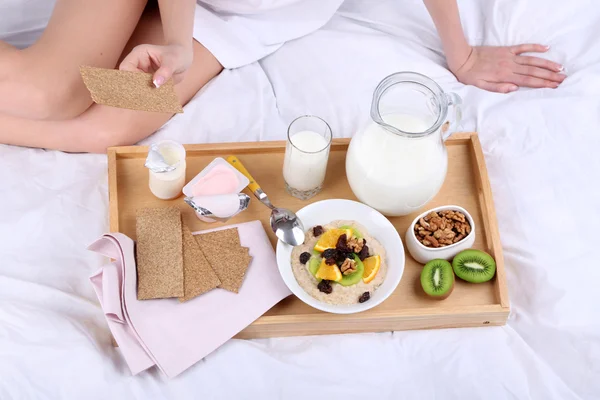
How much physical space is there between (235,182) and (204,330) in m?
0.30

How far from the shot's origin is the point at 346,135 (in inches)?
65.0

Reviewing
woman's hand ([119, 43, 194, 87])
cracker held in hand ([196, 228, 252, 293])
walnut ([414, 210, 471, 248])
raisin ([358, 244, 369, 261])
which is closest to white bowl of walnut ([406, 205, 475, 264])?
walnut ([414, 210, 471, 248])

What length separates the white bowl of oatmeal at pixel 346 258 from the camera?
4.16 ft

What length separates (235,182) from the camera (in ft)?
4.57

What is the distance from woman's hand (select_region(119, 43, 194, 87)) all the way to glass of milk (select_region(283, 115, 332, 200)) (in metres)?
0.27

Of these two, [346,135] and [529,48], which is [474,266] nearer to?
[346,135]

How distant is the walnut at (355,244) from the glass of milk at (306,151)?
0.52 ft

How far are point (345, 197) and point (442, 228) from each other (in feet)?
0.71

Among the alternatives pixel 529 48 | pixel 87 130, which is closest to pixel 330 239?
pixel 87 130

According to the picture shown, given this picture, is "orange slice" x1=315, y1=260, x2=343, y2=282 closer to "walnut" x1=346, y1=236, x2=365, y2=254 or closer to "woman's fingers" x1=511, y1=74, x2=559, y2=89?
"walnut" x1=346, y1=236, x2=365, y2=254

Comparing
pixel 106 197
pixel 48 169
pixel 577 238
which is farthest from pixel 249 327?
pixel 577 238

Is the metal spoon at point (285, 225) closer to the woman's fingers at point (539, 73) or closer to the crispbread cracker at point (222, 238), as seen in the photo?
the crispbread cracker at point (222, 238)

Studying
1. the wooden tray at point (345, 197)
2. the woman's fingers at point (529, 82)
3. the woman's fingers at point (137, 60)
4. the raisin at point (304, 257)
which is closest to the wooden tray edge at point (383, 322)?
the wooden tray at point (345, 197)

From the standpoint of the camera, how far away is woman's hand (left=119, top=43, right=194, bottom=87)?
1.33 m
